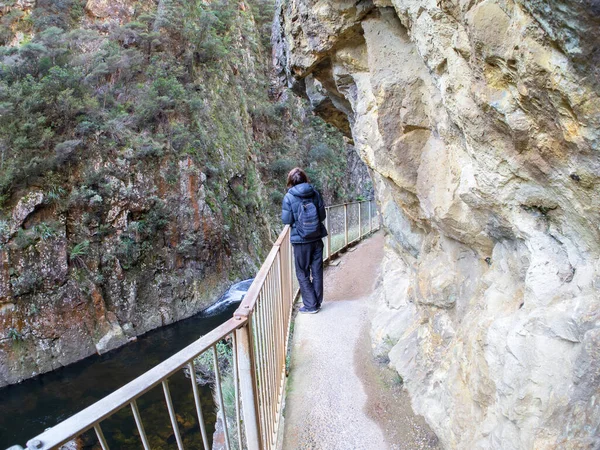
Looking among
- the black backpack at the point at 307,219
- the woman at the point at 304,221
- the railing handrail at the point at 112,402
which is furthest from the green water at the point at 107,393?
the railing handrail at the point at 112,402

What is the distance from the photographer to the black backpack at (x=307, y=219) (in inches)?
178

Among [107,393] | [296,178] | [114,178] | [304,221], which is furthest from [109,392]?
A: [296,178]

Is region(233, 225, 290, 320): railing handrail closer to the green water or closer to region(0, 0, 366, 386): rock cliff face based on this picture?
the green water

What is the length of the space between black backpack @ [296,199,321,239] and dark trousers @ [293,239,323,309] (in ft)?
0.63

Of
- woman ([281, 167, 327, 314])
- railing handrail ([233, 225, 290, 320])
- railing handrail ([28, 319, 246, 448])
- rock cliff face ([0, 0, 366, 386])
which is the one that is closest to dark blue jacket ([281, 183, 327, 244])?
woman ([281, 167, 327, 314])

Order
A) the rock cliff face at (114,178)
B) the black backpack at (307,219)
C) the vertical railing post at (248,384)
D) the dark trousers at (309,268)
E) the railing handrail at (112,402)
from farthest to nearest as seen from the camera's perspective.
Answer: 1. the rock cliff face at (114,178)
2. the dark trousers at (309,268)
3. the black backpack at (307,219)
4. the vertical railing post at (248,384)
5. the railing handrail at (112,402)

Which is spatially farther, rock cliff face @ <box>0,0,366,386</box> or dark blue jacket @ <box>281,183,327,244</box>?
rock cliff face @ <box>0,0,366,386</box>

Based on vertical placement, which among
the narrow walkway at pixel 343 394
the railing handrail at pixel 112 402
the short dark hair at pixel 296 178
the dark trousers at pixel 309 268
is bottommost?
the narrow walkway at pixel 343 394

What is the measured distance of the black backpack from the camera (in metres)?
4.53

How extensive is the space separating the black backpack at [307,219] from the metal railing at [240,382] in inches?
7.1

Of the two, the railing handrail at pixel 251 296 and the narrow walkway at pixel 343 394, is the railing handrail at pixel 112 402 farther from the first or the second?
the narrow walkway at pixel 343 394

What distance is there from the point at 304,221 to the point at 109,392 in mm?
6928

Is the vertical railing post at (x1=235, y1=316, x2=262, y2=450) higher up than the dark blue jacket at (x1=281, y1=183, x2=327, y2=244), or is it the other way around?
the dark blue jacket at (x1=281, y1=183, x2=327, y2=244)

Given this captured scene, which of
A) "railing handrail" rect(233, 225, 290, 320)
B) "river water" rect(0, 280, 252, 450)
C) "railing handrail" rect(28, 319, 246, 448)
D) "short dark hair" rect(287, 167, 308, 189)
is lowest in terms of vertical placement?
"river water" rect(0, 280, 252, 450)
